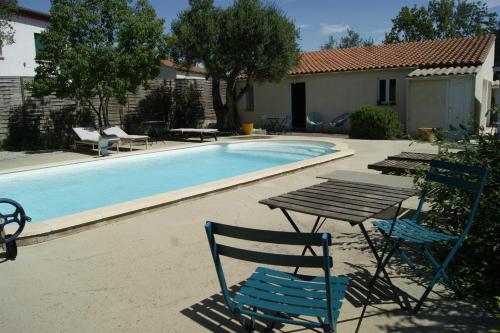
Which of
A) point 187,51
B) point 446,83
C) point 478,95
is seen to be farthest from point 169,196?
point 478,95

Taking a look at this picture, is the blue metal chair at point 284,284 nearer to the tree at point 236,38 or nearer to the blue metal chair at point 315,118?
the tree at point 236,38

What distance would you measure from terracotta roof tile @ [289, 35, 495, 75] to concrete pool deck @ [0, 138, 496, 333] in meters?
14.4

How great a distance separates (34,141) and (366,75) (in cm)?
1399

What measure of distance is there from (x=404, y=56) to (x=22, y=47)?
831 inches

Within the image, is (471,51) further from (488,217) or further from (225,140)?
A: (488,217)

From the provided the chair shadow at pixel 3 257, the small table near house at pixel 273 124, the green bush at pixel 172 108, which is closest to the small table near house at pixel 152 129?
the green bush at pixel 172 108

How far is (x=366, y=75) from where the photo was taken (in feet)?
63.3

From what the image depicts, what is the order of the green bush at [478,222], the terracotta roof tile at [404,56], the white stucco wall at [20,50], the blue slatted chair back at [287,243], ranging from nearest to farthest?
the blue slatted chair back at [287,243], the green bush at [478,222], the terracotta roof tile at [404,56], the white stucco wall at [20,50]

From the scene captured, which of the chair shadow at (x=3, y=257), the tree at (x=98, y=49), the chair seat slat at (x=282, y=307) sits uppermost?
the tree at (x=98, y=49)

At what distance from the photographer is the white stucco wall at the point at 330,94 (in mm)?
18609

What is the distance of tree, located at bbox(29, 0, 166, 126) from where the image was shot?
14.0m

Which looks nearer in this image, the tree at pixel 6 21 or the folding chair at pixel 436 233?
the folding chair at pixel 436 233

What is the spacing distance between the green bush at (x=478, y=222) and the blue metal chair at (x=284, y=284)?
1.58 m

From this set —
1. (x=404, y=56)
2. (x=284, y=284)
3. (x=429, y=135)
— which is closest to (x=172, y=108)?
(x=404, y=56)
